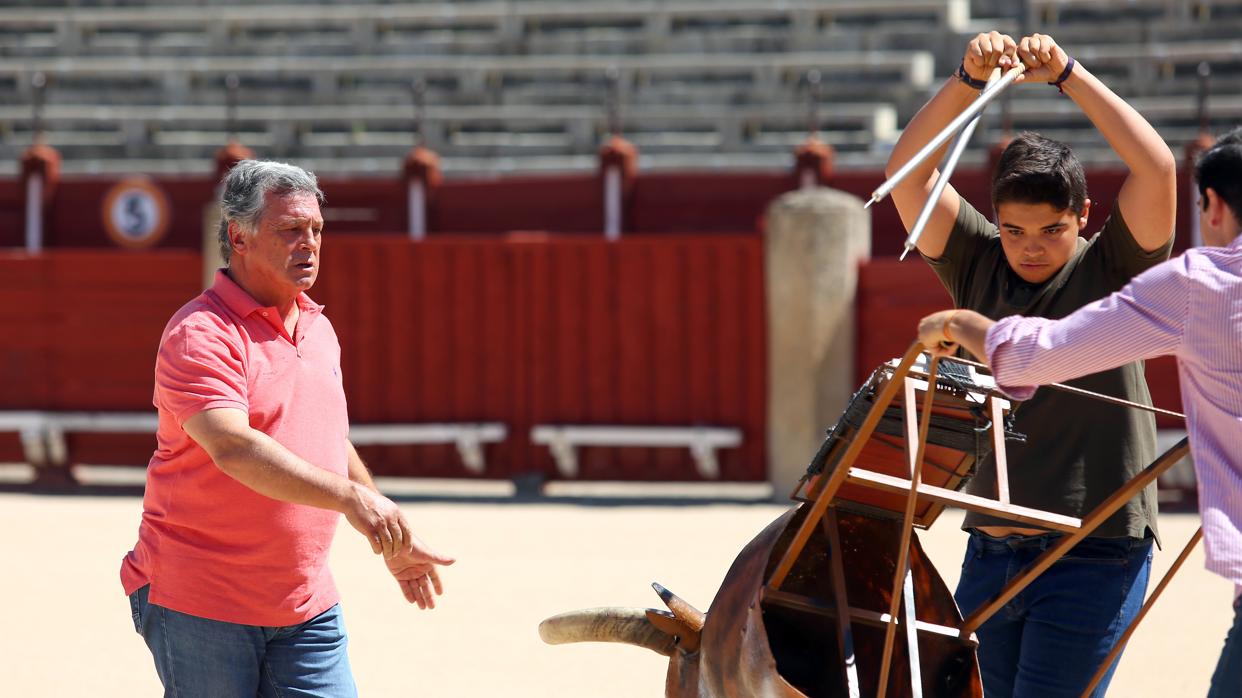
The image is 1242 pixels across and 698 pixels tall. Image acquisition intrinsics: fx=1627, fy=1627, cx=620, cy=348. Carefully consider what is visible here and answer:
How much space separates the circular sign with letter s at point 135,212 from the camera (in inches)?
475

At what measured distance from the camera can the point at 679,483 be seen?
10805mm

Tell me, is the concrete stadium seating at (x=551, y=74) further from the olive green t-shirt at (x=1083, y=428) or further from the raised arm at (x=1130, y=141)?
the raised arm at (x=1130, y=141)

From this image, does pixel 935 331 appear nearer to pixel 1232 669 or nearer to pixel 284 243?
pixel 1232 669

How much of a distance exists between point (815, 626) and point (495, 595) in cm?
390

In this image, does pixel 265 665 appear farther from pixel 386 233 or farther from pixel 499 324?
pixel 386 233

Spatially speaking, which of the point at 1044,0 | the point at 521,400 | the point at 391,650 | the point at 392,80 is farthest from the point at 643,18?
the point at 391,650

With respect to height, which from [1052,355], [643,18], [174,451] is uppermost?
[643,18]

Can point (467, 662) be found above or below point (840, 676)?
below

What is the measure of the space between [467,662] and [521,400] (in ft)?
17.6

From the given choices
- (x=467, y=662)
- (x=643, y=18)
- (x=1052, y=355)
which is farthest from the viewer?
(x=643, y=18)

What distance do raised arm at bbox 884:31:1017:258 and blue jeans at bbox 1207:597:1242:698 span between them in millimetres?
904

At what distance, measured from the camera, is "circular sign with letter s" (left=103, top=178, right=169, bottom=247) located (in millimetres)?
12062

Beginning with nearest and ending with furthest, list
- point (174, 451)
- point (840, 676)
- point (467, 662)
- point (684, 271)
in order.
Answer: point (174, 451)
point (840, 676)
point (467, 662)
point (684, 271)

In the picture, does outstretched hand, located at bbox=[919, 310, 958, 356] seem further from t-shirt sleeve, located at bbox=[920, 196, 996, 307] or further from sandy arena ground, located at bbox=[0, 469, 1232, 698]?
sandy arena ground, located at bbox=[0, 469, 1232, 698]
